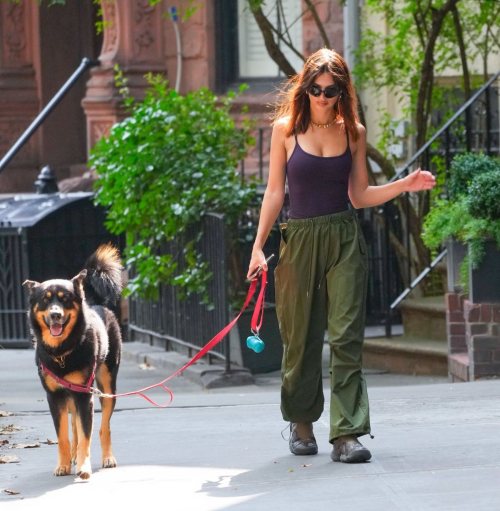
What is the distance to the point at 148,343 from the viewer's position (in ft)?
39.5

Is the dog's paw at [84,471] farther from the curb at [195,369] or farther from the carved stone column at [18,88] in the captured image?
the carved stone column at [18,88]

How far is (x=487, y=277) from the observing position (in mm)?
8617

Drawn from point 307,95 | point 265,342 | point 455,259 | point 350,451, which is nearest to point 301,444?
point 350,451

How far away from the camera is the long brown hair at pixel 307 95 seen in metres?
5.44

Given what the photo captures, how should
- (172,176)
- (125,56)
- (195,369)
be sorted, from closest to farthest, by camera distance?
(195,369) < (172,176) < (125,56)

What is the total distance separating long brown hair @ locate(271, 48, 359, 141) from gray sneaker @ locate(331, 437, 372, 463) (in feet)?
4.69

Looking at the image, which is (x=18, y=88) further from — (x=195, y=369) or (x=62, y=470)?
(x=62, y=470)

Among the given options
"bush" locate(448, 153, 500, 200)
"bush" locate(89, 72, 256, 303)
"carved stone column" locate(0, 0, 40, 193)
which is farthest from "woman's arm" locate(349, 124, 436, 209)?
"carved stone column" locate(0, 0, 40, 193)

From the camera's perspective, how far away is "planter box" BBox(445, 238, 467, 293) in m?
9.21

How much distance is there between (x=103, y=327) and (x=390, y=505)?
72.8 inches

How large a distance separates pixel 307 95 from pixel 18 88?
1121 centimetres

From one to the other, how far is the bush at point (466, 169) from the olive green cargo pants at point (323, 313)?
3.94 m

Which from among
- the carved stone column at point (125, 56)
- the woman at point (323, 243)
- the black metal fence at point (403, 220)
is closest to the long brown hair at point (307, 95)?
the woman at point (323, 243)

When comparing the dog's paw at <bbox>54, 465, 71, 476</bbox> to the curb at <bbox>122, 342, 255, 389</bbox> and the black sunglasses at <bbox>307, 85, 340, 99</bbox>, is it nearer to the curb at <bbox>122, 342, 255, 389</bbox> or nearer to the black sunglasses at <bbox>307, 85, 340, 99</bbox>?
the black sunglasses at <bbox>307, 85, 340, 99</bbox>
